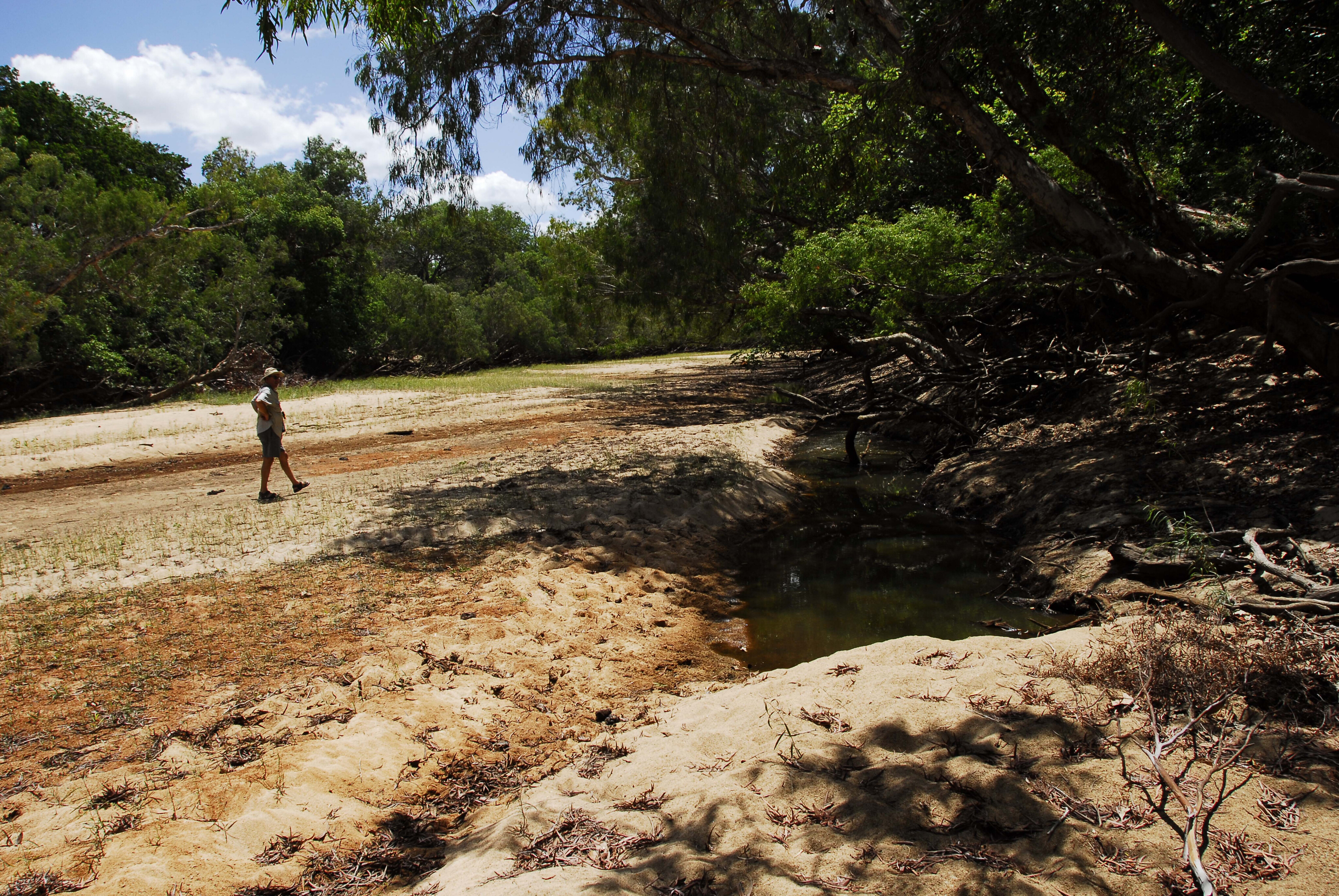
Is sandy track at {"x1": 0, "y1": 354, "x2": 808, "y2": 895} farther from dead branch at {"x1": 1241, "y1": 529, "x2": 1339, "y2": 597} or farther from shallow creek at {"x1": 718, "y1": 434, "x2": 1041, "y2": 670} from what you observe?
dead branch at {"x1": 1241, "y1": 529, "x2": 1339, "y2": 597}

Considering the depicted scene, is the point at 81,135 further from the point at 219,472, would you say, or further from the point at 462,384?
the point at 219,472

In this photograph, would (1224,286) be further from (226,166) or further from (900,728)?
(226,166)

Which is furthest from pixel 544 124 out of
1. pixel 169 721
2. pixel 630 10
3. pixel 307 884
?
pixel 307 884

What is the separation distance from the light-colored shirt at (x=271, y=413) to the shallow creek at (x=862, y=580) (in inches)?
242

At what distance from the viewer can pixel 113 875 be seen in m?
3.11

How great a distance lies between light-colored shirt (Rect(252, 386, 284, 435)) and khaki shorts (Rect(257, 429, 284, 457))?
23 mm

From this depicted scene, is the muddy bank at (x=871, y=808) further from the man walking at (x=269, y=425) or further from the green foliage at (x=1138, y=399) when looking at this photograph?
the man walking at (x=269, y=425)

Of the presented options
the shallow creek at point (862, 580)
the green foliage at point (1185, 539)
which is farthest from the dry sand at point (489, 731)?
the green foliage at point (1185, 539)

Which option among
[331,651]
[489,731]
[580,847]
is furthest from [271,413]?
[580,847]

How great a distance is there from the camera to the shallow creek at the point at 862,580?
6.35 metres

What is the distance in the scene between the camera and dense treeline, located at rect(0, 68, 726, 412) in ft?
65.4

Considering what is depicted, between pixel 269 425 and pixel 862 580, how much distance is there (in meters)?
7.59

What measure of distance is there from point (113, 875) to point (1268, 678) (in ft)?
17.3

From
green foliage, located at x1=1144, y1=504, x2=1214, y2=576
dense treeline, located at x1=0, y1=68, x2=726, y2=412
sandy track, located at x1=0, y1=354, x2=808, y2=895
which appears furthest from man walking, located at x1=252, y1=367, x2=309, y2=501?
green foliage, located at x1=1144, y1=504, x2=1214, y2=576
